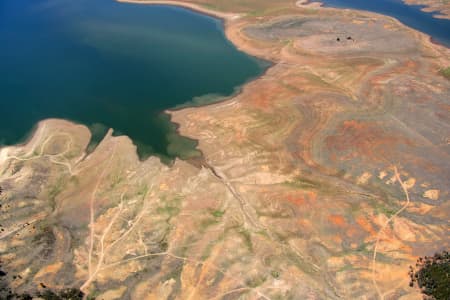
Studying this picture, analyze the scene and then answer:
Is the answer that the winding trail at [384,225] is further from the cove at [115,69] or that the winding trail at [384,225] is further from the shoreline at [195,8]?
the shoreline at [195,8]

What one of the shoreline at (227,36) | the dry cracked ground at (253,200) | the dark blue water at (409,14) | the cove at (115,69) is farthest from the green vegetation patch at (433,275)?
the dark blue water at (409,14)

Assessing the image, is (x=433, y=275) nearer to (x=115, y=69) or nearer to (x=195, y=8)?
(x=115, y=69)

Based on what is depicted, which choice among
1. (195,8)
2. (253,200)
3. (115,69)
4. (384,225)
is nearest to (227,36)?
(195,8)

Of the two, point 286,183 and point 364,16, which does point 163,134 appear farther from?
point 364,16

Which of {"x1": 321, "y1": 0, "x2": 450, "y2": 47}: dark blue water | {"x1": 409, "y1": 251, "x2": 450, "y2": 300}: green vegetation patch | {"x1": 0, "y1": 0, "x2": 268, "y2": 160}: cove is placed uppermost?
{"x1": 321, "y1": 0, "x2": 450, "y2": 47}: dark blue water

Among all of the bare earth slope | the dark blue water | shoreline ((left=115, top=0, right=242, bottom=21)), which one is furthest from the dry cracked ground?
the bare earth slope

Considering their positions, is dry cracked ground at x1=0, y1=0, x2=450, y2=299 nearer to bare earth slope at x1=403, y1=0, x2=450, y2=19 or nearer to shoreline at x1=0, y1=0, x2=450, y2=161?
shoreline at x1=0, y1=0, x2=450, y2=161
